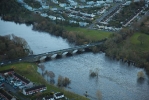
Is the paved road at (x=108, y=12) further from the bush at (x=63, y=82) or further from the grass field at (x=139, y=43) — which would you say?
the bush at (x=63, y=82)

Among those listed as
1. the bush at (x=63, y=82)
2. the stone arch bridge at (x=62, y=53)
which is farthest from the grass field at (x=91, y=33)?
the bush at (x=63, y=82)

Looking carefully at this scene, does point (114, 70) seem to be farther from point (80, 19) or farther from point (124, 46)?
point (80, 19)

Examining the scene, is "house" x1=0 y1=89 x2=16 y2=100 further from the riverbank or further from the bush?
the riverbank

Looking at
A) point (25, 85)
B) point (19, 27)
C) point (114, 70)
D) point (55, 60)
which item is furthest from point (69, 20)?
point (25, 85)

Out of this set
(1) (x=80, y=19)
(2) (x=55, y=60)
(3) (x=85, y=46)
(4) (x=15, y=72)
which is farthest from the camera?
(1) (x=80, y=19)

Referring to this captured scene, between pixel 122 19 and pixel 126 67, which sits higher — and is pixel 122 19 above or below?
above

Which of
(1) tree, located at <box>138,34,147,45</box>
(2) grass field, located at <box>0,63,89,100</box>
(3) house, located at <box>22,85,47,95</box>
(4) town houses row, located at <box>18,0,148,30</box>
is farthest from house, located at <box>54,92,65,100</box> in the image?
(4) town houses row, located at <box>18,0,148,30</box>

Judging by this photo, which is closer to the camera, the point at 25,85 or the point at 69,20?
the point at 25,85
